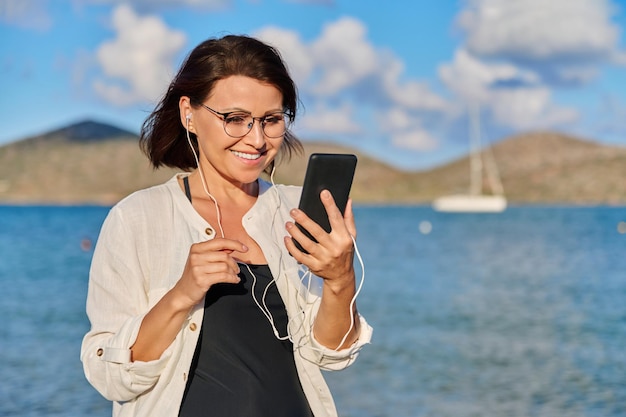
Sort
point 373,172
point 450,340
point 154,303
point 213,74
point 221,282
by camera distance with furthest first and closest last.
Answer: point 373,172 < point 450,340 < point 213,74 < point 154,303 < point 221,282

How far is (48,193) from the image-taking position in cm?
12106

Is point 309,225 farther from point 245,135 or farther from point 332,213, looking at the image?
point 245,135

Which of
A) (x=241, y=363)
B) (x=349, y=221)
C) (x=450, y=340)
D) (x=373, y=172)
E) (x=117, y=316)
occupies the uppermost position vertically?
(x=373, y=172)

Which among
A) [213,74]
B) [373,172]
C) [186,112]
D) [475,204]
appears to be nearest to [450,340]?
[186,112]

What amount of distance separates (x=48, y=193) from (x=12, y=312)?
10821 centimetres

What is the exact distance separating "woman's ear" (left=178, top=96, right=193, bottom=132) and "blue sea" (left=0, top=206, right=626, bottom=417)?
6966 millimetres

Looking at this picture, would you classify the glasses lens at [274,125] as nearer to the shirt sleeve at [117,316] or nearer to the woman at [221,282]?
the woman at [221,282]

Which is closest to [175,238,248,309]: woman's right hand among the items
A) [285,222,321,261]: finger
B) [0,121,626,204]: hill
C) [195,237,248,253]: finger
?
[195,237,248,253]: finger

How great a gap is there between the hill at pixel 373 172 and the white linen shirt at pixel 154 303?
107m

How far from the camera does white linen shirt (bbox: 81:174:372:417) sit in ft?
7.00

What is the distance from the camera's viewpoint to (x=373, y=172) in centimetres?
14050

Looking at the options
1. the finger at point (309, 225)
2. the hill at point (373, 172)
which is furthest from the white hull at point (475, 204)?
the finger at point (309, 225)

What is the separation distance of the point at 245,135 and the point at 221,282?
439 millimetres

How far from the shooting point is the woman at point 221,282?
210 cm
